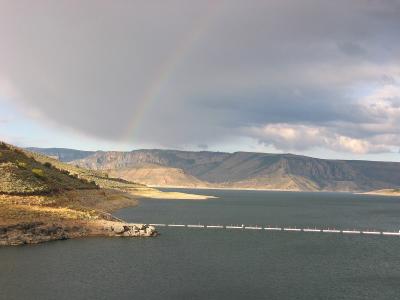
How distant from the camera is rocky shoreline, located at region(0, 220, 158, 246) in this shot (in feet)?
326

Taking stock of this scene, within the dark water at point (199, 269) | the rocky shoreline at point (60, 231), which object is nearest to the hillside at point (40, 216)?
the rocky shoreline at point (60, 231)

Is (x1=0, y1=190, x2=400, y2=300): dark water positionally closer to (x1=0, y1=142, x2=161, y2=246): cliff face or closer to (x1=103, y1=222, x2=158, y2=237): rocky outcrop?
(x1=103, y1=222, x2=158, y2=237): rocky outcrop

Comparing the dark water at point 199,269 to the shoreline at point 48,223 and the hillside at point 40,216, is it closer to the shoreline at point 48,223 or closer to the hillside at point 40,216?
the shoreline at point 48,223

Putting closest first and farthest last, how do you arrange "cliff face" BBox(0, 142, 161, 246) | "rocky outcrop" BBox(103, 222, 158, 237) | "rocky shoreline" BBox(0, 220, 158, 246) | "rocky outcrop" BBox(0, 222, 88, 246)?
"rocky outcrop" BBox(0, 222, 88, 246), "rocky shoreline" BBox(0, 220, 158, 246), "cliff face" BBox(0, 142, 161, 246), "rocky outcrop" BBox(103, 222, 158, 237)

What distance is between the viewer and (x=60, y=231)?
108500mm

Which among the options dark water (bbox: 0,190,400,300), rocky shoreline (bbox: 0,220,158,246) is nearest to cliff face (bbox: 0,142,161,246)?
rocky shoreline (bbox: 0,220,158,246)

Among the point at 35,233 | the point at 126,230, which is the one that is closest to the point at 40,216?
the point at 35,233

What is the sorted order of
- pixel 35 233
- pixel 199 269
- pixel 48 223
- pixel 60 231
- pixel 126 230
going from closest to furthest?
pixel 199 269, pixel 35 233, pixel 60 231, pixel 48 223, pixel 126 230

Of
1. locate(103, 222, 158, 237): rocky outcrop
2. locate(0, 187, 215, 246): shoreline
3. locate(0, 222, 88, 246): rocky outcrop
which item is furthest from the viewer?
locate(103, 222, 158, 237): rocky outcrop

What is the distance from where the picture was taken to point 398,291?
69750 mm

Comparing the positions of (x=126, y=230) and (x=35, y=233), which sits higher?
(x=126, y=230)

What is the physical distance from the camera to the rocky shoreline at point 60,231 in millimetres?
99500

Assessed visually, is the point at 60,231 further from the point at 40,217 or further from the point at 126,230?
the point at 126,230

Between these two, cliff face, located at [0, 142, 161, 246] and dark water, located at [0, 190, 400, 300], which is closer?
dark water, located at [0, 190, 400, 300]
